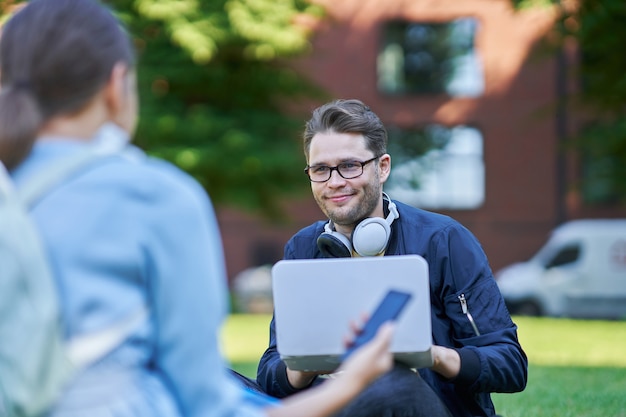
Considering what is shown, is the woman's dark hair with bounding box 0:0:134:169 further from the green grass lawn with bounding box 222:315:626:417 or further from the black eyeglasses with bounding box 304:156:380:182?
the green grass lawn with bounding box 222:315:626:417

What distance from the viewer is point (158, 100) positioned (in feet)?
75.2

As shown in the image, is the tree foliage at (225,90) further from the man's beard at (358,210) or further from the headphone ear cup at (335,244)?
the headphone ear cup at (335,244)

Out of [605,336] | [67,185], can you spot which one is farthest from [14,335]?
[605,336]

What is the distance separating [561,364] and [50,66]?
8545 mm

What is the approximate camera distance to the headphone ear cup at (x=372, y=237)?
3.58 meters

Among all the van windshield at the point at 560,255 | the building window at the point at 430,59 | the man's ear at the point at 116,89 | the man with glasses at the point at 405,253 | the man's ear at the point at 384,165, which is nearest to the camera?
the man's ear at the point at 116,89

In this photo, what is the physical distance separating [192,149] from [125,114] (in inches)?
783

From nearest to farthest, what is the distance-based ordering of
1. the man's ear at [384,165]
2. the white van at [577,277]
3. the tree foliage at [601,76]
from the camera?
1. the man's ear at [384,165]
2. the tree foliage at [601,76]
3. the white van at [577,277]

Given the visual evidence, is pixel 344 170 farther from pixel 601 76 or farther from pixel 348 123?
pixel 601 76

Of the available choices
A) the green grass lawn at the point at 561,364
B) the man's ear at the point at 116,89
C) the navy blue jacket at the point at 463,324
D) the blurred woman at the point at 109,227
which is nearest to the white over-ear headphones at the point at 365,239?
the navy blue jacket at the point at 463,324

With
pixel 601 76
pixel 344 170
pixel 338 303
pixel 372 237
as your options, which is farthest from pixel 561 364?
pixel 601 76

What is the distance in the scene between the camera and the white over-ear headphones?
11.7 ft

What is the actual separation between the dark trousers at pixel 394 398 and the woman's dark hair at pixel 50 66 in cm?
132

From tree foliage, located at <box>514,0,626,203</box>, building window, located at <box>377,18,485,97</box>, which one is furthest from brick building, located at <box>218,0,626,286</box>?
tree foliage, located at <box>514,0,626,203</box>
